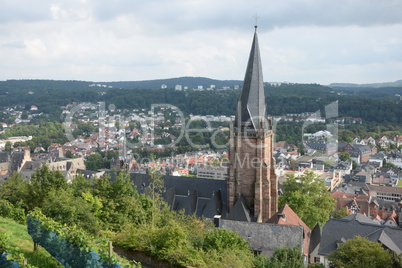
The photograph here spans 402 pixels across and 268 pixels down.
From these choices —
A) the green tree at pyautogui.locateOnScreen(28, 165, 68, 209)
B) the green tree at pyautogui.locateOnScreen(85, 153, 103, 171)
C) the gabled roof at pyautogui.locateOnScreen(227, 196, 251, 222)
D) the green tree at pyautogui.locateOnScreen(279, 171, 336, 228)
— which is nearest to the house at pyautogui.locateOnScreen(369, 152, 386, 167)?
the green tree at pyautogui.locateOnScreen(85, 153, 103, 171)

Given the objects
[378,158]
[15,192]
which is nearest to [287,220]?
[15,192]

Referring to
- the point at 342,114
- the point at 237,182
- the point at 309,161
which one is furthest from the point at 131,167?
the point at 342,114

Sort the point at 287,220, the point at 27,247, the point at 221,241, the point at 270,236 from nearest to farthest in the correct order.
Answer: the point at 27,247 < the point at 221,241 < the point at 270,236 < the point at 287,220

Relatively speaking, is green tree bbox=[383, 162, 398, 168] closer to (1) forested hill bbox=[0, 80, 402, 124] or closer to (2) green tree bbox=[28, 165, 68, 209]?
(1) forested hill bbox=[0, 80, 402, 124]

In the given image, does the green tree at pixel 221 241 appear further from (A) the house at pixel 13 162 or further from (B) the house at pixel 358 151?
(B) the house at pixel 358 151

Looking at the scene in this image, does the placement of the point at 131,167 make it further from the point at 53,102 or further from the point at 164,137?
the point at 53,102

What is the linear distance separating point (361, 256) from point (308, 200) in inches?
505

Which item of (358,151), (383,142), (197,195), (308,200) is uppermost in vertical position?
(197,195)

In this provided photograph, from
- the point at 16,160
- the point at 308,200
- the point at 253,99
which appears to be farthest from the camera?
the point at 16,160

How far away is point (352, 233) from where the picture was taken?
2667 centimetres

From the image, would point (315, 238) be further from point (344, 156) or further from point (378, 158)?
point (378, 158)

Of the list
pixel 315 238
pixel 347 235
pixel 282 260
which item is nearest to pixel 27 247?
pixel 282 260

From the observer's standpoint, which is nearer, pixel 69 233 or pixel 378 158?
pixel 69 233

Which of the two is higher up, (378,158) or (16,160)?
(16,160)
